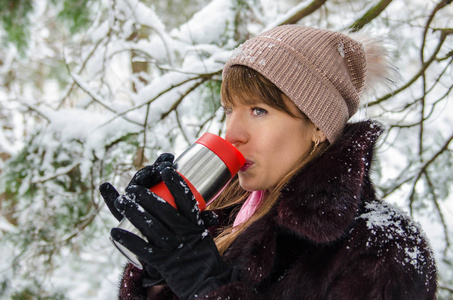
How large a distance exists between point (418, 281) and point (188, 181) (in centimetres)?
71

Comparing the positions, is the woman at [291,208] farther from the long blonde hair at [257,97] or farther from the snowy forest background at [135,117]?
the snowy forest background at [135,117]

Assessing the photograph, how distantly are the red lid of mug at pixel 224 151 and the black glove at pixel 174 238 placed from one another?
0.15 meters

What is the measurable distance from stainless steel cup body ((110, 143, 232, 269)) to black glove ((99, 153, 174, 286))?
2.8 inches

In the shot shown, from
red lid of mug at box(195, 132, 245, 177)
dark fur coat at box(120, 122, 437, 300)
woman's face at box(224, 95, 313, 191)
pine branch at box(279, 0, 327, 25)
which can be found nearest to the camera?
dark fur coat at box(120, 122, 437, 300)

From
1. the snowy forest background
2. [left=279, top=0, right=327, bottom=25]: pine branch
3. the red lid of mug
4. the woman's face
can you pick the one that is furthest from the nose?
[left=279, top=0, right=327, bottom=25]: pine branch

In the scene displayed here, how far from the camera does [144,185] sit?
109 cm

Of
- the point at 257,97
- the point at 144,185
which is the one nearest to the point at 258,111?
the point at 257,97

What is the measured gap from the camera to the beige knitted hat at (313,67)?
1.27m

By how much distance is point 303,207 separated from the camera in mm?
1117

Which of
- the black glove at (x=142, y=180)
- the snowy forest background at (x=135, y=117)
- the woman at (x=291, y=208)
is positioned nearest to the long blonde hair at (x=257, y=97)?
the woman at (x=291, y=208)

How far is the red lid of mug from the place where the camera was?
114cm

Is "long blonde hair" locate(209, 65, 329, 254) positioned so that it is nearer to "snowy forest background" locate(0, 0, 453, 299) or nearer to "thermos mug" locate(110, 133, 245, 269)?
"thermos mug" locate(110, 133, 245, 269)

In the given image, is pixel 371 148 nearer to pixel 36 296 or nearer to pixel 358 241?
pixel 358 241

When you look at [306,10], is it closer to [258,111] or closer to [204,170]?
[258,111]
